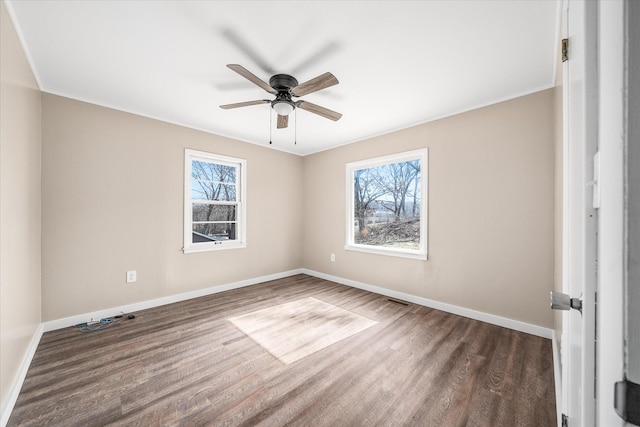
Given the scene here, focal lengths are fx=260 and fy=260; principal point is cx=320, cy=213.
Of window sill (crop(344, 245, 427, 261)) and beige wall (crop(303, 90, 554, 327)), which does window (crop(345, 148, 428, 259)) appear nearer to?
window sill (crop(344, 245, 427, 261))

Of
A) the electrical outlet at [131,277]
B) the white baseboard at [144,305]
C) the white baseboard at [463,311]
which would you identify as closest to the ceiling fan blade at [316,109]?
the white baseboard at [463,311]

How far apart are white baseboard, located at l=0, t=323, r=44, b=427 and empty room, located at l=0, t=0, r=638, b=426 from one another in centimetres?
2

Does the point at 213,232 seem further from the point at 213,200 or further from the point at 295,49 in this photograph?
the point at 295,49

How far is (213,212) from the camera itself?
13.1 feet

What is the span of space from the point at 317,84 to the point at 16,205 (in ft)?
7.58

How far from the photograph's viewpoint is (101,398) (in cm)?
171

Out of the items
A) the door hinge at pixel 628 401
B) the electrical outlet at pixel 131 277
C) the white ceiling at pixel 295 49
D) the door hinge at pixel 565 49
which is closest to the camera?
the door hinge at pixel 628 401

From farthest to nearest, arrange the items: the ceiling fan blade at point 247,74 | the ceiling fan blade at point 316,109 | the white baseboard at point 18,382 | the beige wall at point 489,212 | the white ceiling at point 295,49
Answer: the beige wall at point 489,212, the ceiling fan blade at point 316,109, the ceiling fan blade at point 247,74, the white ceiling at point 295,49, the white baseboard at point 18,382

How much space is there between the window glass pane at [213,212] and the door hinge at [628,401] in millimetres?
4059

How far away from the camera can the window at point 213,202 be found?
3.63 meters

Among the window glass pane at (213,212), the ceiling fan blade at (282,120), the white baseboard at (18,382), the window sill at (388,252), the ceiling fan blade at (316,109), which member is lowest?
the white baseboard at (18,382)

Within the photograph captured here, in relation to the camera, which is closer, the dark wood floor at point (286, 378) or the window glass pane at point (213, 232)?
the dark wood floor at point (286, 378)

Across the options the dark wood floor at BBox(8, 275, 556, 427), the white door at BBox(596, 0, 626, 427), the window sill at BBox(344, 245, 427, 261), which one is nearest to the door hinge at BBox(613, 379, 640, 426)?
the white door at BBox(596, 0, 626, 427)

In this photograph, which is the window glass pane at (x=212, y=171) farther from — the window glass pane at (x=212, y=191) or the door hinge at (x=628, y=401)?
the door hinge at (x=628, y=401)
